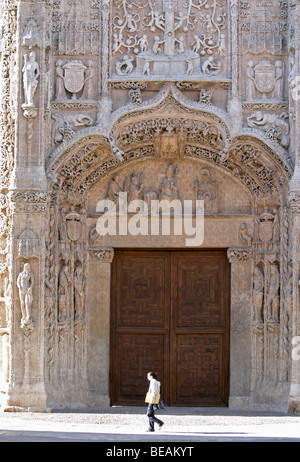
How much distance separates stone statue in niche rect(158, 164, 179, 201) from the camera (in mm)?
15984

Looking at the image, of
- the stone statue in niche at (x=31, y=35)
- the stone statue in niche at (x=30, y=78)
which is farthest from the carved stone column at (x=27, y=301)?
the stone statue in niche at (x=31, y=35)

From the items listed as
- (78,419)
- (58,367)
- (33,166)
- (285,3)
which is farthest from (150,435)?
(285,3)

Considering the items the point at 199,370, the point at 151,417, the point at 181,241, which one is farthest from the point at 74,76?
the point at 151,417

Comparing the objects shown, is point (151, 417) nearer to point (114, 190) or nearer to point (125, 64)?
point (114, 190)

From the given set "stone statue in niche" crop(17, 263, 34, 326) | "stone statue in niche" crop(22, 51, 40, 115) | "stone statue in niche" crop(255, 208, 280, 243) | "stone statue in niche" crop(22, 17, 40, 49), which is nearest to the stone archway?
"stone statue in niche" crop(255, 208, 280, 243)

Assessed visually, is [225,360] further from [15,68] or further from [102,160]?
[15,68]

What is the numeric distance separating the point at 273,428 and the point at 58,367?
3627mm

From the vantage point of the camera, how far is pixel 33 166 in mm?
15062

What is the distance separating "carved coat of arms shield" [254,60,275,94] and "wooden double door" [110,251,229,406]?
2.66 meters

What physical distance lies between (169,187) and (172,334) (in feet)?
7.58

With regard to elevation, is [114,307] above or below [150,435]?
above

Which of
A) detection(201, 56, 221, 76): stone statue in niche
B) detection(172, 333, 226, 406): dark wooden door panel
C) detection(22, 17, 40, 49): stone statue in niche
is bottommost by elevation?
detection(172, 333, 226, 406): dark wooden door panel

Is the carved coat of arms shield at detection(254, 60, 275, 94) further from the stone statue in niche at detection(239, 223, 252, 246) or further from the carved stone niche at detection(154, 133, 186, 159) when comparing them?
the stone statue in niche at detection(239, 223, 252, 246)

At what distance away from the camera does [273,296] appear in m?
15.5
